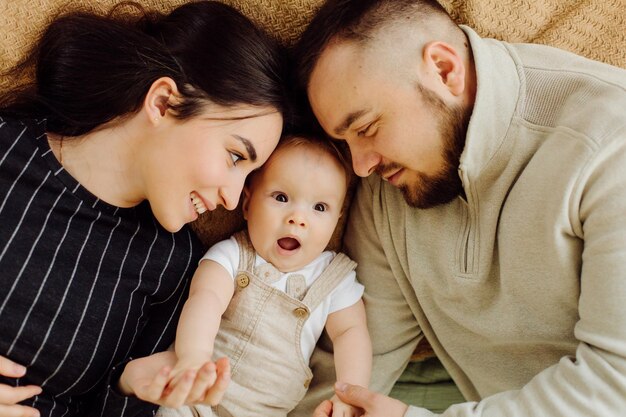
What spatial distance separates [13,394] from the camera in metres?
1.20

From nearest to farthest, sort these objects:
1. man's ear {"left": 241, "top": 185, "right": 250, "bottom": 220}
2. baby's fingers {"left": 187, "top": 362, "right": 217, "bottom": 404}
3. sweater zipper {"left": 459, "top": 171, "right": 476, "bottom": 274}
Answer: baby's fingers {"left": 187, "top": 362, "right": 217, "bottom": 404} → sweater zipper {"left": 459, "top": 171, "right": 476, "bottom": 274} → man's ear {"left": 241, "top": 185, "right": 250, "bottom": 220}

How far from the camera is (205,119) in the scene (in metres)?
1.25

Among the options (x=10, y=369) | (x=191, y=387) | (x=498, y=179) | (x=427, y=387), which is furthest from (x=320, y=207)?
(x=10, y=369)

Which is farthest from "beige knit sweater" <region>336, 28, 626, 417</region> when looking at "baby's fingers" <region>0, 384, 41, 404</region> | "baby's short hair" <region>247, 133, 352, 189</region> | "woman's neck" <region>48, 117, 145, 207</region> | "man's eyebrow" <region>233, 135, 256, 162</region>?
"baby's fingers" <region>0, 384, 41, 404</region>

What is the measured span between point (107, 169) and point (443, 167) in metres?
0.69

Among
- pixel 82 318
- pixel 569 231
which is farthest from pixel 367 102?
pixel 82 318

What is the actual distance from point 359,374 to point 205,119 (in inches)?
25.4

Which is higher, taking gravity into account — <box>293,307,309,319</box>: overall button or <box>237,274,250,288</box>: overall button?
<box>237,274,250,288</box>: overall button

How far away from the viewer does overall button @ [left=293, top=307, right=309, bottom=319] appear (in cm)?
140

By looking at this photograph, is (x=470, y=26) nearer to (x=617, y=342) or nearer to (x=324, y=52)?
(x=324, y=52)

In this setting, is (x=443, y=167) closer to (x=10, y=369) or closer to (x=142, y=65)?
(x=142, y=65)

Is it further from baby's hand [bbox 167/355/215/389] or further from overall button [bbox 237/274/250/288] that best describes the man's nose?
baby's hand [bbox 167/355/215/389]

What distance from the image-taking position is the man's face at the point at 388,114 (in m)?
1.25

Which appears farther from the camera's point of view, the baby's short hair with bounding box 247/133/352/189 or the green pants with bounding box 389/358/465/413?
the green pants with bounding box 389/358/465/413
